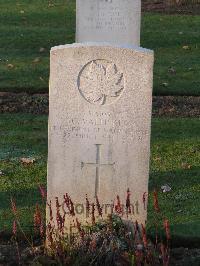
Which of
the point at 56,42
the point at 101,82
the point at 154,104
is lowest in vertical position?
the point at 154,104

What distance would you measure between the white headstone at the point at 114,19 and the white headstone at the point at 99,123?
18.9 feet

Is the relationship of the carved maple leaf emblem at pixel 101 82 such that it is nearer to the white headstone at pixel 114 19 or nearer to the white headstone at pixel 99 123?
the white headstone at pixel 99 123

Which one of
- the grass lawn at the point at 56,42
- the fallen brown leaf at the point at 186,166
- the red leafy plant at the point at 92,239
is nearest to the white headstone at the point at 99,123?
the red leafy plant at the point at 92,239

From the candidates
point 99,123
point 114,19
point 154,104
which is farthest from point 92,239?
point 114,19

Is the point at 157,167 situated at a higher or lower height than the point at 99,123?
lower

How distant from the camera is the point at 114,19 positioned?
475 inches

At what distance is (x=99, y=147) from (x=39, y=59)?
25.4ft

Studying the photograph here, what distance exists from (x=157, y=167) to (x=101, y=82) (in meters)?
2.70

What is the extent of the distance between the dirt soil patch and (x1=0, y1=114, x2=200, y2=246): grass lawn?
325 mm

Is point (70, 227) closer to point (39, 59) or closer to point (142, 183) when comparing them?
point (142, 183)

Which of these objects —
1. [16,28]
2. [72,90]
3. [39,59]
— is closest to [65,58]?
[72,90]

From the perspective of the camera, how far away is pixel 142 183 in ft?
21.1

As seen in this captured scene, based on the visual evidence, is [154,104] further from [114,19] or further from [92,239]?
[92,239]

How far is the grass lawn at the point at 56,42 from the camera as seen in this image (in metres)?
12.7
